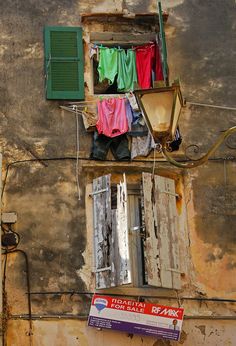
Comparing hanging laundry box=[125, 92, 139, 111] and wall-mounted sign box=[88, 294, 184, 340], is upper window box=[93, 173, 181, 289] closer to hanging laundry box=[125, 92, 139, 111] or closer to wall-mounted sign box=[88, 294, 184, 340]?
wall-mounted sign box=[88, 294, 184, 340]

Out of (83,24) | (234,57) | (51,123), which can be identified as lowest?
(51,123)

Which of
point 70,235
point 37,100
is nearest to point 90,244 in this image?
point 70,235

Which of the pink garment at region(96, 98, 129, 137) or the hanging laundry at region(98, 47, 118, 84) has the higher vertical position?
the hanging laundry at region(98, 47, 118, 84)

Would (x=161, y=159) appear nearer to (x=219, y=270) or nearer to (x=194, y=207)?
(x=194, y=207)

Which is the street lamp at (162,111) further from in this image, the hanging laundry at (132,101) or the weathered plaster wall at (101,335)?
the hanging laundry at (132,101)

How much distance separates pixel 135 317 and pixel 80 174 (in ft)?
7.39

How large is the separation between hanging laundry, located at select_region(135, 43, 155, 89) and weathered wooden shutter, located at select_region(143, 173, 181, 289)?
1717 millimetres

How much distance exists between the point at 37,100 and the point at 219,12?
3446 millimetres

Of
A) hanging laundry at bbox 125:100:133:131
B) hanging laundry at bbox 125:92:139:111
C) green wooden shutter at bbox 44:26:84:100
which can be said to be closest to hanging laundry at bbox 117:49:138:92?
hanging laundry at bbox 125:92:139:111

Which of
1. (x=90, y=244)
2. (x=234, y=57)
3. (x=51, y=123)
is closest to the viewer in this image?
(x=90, y=244)

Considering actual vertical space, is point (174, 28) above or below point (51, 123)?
above

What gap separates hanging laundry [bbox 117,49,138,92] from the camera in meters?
10.5

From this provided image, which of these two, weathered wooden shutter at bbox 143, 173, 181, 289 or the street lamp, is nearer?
the street lamp

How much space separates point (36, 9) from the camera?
1085cm
